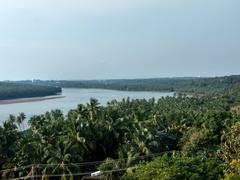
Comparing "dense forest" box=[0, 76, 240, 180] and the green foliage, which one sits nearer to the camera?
the green foliage

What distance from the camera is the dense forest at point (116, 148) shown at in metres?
29.8

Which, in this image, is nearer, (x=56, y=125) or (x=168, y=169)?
(x=168, y=169)

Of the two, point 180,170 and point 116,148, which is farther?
point 116,148

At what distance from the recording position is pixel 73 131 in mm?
39219

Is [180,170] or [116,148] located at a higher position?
[180,170]

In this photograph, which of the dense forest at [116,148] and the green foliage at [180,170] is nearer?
the green foliage at [180,170]

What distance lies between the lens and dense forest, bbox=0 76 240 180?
1172 inches

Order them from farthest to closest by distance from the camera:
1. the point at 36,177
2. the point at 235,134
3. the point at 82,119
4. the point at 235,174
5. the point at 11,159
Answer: the point at 82,119, the point at 11,159, the point at 36,177, the point at 235,134, the point at 235,174

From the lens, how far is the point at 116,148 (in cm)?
4200

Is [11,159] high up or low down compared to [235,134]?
down

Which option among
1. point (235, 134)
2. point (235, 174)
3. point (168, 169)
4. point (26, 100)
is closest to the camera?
point (235, 174)

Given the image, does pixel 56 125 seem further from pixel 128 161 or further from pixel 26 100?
pixel 26 100

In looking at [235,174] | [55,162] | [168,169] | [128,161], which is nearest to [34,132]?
[55,162]

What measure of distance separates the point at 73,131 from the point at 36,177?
18.4ft
